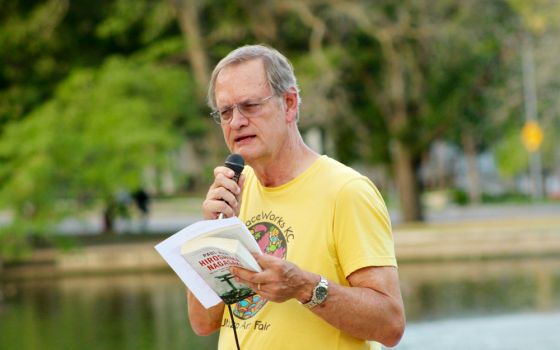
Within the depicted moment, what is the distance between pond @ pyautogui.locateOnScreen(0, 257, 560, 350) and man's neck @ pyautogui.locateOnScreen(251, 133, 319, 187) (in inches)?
361

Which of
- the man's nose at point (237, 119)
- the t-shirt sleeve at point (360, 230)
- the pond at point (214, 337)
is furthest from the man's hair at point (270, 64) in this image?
the pond at point (214, 337)

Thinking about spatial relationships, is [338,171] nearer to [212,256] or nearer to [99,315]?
[212,256]

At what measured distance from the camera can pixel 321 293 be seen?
295 centimetres

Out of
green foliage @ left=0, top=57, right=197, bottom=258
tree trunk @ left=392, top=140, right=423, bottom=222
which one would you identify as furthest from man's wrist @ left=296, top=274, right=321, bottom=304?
tree trunk @ left=392, top=140, right=423, bottom=222

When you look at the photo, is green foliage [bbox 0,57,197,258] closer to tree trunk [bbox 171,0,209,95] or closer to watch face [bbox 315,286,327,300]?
tree trunk [bbox 171,0,209,95]

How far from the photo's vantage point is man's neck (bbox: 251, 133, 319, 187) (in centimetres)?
321

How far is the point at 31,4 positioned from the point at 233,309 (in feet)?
78.7

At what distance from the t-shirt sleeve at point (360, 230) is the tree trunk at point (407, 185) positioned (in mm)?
25422

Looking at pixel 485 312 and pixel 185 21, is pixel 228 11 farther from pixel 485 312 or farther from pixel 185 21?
pixel 485 312

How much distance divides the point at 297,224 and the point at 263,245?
121mm

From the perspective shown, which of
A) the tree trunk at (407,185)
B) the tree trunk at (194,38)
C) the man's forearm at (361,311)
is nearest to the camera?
the man's forearm at (361,311)

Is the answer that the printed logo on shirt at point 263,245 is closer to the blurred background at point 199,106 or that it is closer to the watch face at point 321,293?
the watch face at point 321,293

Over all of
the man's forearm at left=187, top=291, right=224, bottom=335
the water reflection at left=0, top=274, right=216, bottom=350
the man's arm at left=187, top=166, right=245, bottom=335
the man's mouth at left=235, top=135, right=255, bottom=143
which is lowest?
the water reflection at left=0, top=274, right=216, bottom=350

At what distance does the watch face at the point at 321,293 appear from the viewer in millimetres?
2947
